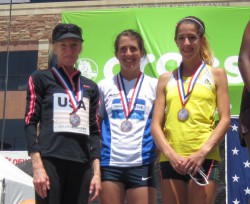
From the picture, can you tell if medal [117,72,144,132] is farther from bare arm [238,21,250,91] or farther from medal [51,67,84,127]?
bare arm [238,21,250,91]

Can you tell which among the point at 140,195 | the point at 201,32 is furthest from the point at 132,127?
the point at 201,32

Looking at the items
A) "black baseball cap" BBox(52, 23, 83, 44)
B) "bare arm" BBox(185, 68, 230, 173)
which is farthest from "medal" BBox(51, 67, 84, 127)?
"bare arm" BBox(185, 68, 230, 173)

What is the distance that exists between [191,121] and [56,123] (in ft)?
2.56

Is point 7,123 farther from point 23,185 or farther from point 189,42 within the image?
point 189,42

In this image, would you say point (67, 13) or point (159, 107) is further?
point (67, 13)

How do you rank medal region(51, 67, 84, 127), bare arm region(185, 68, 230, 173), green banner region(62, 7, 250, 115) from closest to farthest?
bare arm region(185, 68, 230, 173) < medal region(51, 67, 84, 127) < green banner region(62, 7, 250, 115)

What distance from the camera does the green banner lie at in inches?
254

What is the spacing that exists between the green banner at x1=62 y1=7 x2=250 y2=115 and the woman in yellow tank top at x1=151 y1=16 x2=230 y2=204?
334 centimetres

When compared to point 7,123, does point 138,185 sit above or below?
below

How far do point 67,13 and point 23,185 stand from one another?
2547 mm

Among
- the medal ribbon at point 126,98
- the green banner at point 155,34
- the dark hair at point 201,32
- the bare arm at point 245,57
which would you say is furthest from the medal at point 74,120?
the green banner at point 155,34

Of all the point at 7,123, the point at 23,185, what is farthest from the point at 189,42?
the point at 7,123

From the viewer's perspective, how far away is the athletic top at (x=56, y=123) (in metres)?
2.74

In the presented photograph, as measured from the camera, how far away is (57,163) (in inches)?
107
